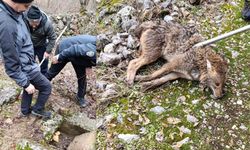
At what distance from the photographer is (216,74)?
511 centimetres

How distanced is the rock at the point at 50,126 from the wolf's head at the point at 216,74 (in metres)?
2.22

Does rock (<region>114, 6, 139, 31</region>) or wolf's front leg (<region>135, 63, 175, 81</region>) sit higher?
rock (<region>114, 6, 139, 31</region>)

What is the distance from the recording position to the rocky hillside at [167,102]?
15.1 feet

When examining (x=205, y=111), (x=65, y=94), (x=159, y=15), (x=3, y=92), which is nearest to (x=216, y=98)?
(x=205, y=111)

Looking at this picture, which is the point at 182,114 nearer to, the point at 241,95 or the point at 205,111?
the point at 205,111

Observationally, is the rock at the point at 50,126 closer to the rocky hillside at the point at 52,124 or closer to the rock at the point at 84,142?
the rocky hillside at the point at 52,124

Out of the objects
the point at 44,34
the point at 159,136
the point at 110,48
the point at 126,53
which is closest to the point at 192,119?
the point at 159,136

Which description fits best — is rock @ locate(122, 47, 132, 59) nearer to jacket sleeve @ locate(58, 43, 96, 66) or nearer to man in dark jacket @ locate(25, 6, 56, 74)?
jacket sleeve @ locate(58, 43, 96, 66)

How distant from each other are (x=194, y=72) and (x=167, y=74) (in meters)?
0.39

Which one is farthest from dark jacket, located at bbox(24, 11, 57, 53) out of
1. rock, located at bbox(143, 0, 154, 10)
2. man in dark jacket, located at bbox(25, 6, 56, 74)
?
rock, located at bbox(143, 0, 154, 10)

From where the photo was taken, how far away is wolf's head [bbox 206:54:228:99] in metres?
5.07

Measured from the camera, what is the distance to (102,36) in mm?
6129

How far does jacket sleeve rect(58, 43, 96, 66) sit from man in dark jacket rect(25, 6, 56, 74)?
0.57m

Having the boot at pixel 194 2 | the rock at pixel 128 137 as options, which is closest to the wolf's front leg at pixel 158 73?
the rock at pixel 128 137
